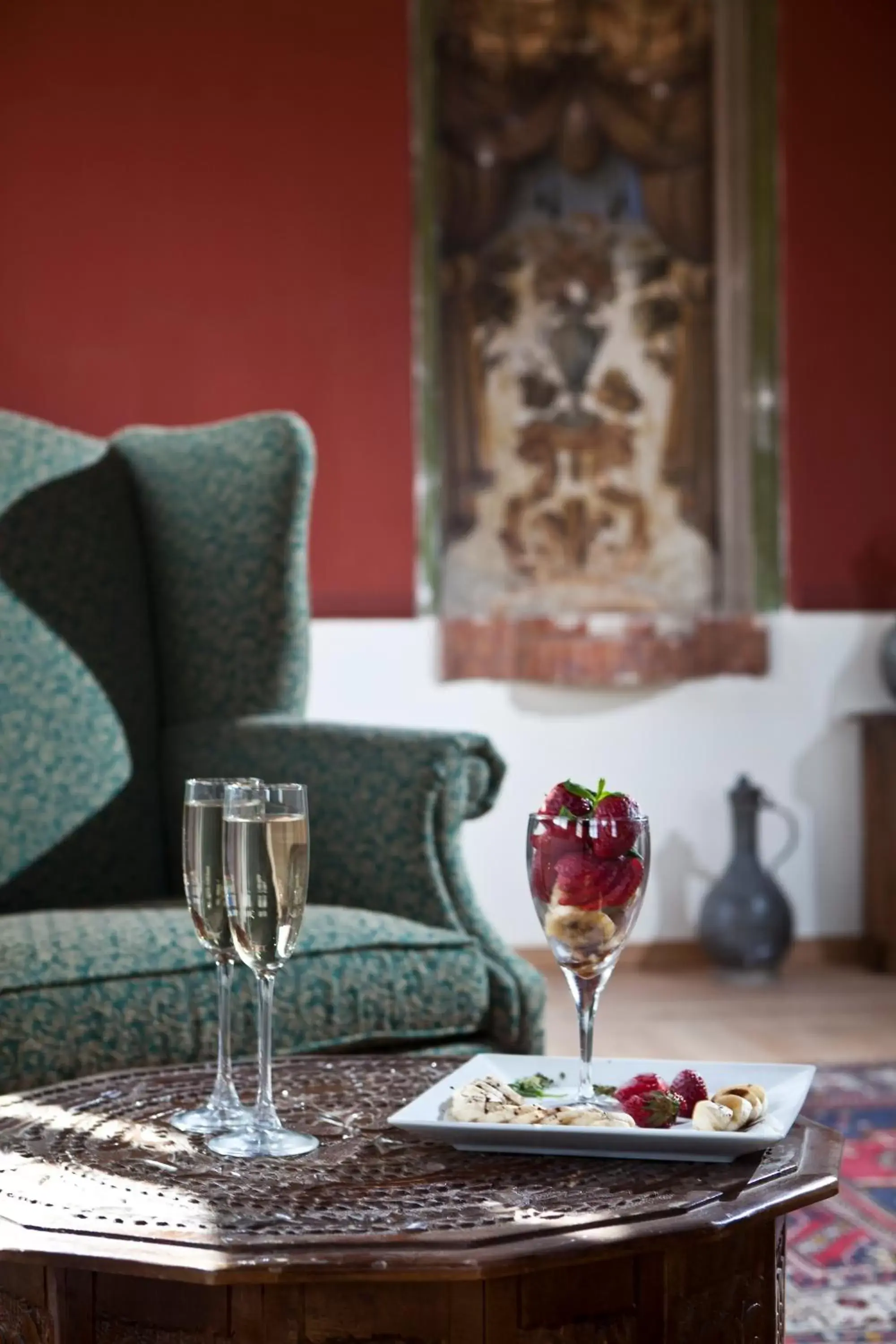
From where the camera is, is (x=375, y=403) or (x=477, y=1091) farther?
(x=375, y=403)

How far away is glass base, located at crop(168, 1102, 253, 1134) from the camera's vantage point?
1119mm

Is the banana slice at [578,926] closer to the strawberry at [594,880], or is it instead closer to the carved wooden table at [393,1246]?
the strawberry at [594,880]

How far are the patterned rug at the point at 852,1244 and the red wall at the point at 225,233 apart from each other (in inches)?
74.5

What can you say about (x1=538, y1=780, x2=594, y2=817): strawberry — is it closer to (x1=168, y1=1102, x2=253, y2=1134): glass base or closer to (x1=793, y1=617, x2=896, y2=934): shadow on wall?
(x1=168, y1=1102, x2=253, y2=1134): glass base

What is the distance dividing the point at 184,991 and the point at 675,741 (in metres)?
2.72

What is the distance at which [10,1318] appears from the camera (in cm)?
98

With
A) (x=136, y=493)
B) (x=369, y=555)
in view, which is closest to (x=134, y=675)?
(x=136, y=493)

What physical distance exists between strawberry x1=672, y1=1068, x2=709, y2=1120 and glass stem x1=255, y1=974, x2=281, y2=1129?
27cm

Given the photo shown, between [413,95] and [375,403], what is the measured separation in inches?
31.2

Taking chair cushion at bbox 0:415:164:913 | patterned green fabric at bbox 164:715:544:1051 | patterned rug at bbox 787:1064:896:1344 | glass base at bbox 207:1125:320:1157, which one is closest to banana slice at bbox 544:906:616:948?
glass base at bbox 207:1125:320:1157

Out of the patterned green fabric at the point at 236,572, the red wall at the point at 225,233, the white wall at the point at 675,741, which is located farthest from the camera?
the white wall at the point at 675,741

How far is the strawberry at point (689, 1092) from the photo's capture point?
1.09 metres

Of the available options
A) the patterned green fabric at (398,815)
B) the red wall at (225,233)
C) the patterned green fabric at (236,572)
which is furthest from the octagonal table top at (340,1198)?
the red wall at (225,233)

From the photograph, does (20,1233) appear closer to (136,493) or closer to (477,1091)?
(477,1091)
